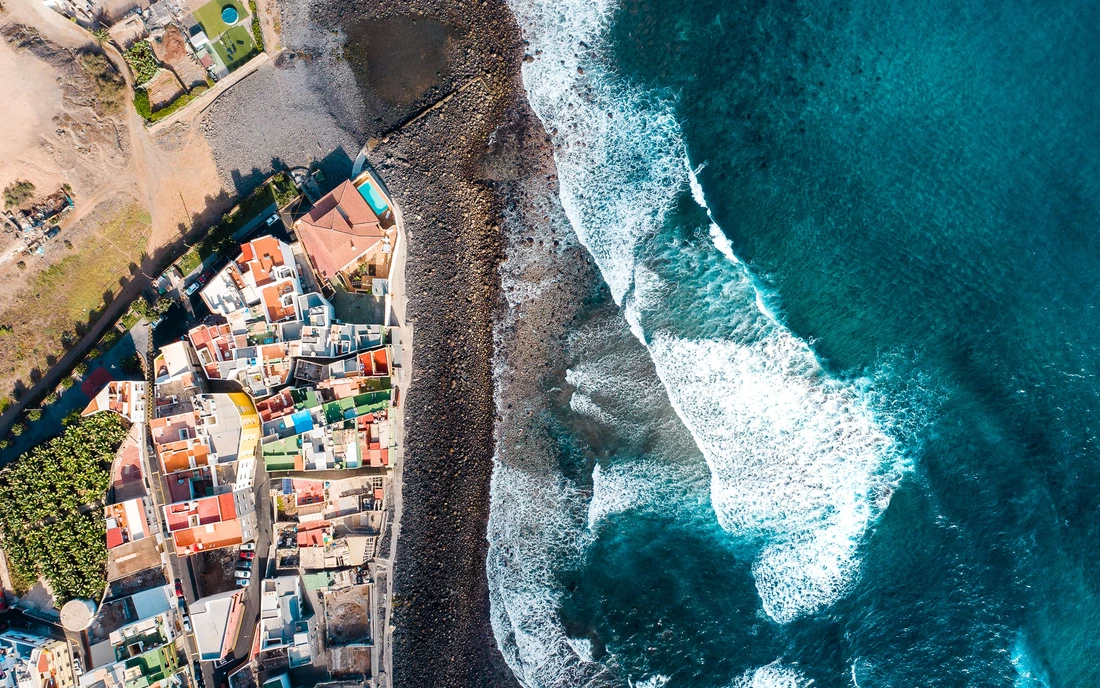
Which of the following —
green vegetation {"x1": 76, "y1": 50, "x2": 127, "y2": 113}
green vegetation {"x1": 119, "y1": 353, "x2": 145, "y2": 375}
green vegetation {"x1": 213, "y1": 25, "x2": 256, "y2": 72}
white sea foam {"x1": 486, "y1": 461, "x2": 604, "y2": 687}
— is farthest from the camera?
green vegetation {"x1": 213, "y1": 25, "x2": 256, "y2": 72}

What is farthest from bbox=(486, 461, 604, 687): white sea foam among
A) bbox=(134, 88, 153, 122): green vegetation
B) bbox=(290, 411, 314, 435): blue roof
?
bbox=(134, 88, 153, 122): green vegetation

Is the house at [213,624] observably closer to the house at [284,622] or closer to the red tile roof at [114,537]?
the house at [284,622]

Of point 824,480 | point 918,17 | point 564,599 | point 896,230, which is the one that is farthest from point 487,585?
point 918,17

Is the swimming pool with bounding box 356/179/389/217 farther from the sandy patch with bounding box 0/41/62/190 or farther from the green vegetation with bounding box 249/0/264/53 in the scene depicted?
the sandy patch with bounding box 0/41/62/190

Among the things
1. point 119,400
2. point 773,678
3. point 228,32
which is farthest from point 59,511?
point 773,678

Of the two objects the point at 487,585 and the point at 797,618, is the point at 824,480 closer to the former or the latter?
the point at 797,618

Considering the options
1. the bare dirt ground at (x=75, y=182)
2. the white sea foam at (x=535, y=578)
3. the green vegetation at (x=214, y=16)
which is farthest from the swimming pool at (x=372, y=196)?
the white sea foam at (x=535, y=578)
